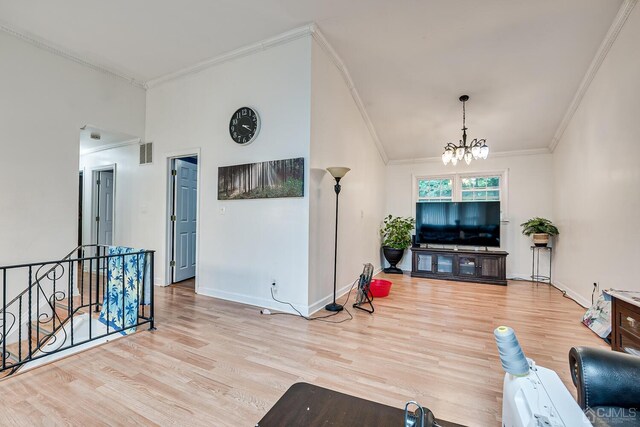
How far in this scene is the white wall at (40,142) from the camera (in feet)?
11.0

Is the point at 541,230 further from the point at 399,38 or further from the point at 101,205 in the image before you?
the point at 101,205

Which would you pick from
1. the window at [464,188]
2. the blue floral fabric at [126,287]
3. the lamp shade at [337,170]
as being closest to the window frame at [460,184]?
the window at [464,188]

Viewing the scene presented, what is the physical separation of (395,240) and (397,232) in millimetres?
176

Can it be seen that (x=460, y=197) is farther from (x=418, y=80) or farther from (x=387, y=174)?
(x=418, y=80)

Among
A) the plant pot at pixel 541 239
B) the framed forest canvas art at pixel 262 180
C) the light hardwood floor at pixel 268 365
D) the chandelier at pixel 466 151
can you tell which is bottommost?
the light hardwood floor at pixel 268 365

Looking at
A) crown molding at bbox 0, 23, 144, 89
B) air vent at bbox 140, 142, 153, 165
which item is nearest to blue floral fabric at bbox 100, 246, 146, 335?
air vent at bbox 140, 142, 153, 165

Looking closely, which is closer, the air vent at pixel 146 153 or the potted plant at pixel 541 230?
the air vent at pixel 146 153

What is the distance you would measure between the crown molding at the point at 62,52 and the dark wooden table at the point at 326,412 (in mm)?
4988

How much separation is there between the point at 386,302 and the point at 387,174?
3.59 m

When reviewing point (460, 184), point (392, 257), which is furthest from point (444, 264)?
point (460, 184)

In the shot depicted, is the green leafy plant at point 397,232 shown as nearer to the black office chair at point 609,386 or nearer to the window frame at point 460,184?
the window frame at point 460,184

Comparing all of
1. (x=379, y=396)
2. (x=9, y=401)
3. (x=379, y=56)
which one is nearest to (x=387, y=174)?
(x=379, y=56)

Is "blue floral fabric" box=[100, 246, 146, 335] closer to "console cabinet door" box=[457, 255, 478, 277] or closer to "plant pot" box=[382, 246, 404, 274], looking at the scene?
"plant pot" box=[382, 246, 404, 274]

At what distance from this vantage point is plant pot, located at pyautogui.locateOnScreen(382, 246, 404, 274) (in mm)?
5952
